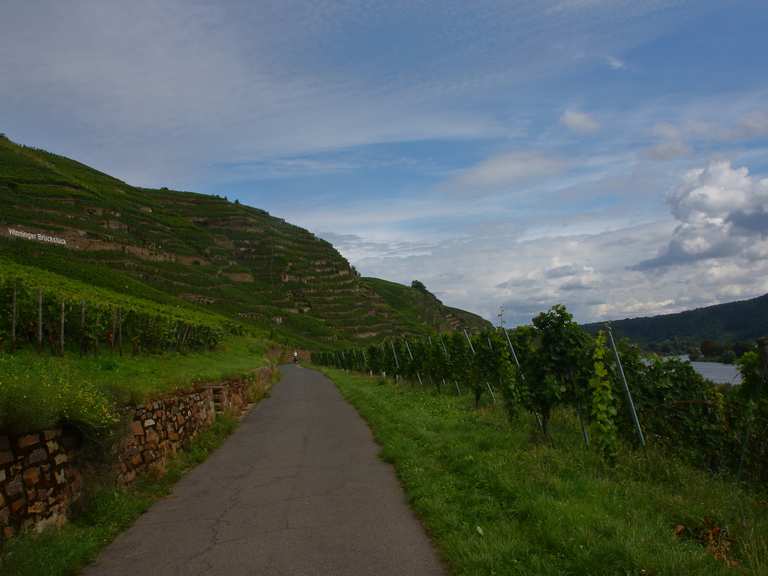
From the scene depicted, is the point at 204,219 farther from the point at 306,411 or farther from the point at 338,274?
the point at 306,411

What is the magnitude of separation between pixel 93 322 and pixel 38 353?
321 centimetres

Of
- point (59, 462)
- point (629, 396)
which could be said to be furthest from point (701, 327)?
point (59, 462)

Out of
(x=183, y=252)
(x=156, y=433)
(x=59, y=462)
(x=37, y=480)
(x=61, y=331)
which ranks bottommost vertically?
(x=37, y=480)

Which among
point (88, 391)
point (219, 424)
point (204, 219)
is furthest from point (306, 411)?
point (204, 219)

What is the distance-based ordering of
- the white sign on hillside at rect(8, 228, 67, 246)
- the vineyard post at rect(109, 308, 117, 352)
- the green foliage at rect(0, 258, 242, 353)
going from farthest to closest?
the white sign on hillside at rect(8, 228, 67, 246) < the vineyard post at rect(109, 308, 117, 352) < the green foliage at rect(0, 258, 242, 353)

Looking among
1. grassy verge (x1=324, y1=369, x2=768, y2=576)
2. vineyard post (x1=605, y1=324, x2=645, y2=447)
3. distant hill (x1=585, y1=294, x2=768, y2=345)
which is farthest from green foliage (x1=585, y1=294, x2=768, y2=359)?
grassy verge (x1=324, y1=369, x2=768, y2=576)

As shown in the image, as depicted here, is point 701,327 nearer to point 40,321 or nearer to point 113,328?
point 113,328

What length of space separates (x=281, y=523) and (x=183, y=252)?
337 feet

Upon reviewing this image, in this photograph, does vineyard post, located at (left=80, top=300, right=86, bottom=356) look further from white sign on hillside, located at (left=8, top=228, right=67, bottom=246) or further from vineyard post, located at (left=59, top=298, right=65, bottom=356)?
white sign on hillside, located at (left=8, top=228, right=67, bottom=246)

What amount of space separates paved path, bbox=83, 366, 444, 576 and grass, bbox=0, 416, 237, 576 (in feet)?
0.55

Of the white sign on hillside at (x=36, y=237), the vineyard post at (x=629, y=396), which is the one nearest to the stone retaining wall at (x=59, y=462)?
the vineyard post at (x=629, y=396)

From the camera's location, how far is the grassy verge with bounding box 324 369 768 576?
4.91 m

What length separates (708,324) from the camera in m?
21.2

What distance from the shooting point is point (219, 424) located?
14.4 metres
